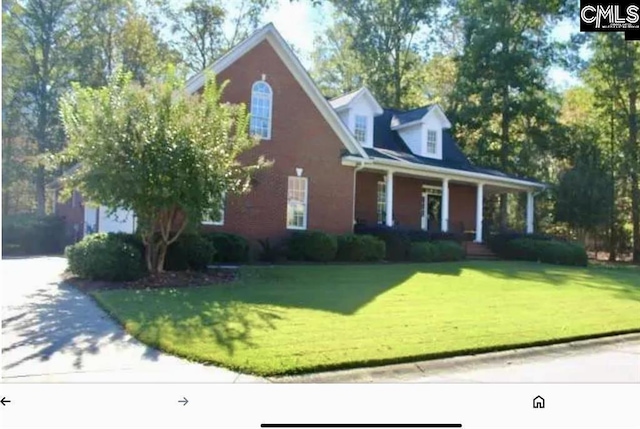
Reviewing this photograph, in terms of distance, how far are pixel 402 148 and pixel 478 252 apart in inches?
194

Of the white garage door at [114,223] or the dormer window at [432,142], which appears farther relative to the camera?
the dormer window at [432,142]

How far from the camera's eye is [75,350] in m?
4.79

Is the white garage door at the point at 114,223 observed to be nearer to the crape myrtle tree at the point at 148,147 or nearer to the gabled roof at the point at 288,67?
the gabled roof at the point at 288,67

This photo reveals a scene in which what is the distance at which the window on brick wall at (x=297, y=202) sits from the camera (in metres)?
16.1

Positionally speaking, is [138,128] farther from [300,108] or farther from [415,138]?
[415,138]

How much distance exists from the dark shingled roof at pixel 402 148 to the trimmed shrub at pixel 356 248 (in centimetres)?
402

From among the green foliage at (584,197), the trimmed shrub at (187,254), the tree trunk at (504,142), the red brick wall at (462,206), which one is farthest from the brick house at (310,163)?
the tree trunk at (504,142)

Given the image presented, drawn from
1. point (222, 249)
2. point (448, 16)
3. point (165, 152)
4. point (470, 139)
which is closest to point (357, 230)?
point (222, 249)

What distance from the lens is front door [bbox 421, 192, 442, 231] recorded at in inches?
831

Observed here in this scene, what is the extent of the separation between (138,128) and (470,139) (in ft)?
75.9

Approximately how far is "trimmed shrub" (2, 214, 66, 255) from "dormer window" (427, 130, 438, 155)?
1426cm

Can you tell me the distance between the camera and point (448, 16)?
29.3 meters
